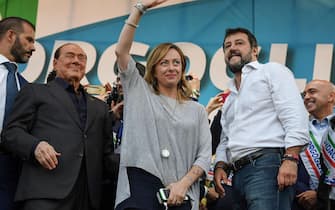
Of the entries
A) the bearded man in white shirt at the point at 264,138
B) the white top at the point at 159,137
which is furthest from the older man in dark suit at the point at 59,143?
the bearded man in white shirt at the point at 264,138

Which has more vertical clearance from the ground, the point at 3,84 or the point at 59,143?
the point at 3,84

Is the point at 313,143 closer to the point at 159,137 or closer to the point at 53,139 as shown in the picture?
the point at 159,137

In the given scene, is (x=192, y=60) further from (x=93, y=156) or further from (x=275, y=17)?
(x=93, y=156)

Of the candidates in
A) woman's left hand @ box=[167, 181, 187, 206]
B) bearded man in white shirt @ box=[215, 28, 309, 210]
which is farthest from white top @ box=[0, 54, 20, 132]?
bearded man in white shirt @ box=[215, 28, 309, 210]

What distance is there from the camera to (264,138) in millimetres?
2912

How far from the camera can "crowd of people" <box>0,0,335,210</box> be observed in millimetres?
2795

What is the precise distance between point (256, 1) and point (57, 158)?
3584mm

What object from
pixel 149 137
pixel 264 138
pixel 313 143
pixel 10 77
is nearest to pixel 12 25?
pixel 10 77

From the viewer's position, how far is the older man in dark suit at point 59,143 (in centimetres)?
285

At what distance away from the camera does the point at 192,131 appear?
9.53ft

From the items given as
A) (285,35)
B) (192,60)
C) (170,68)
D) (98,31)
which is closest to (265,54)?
(285,35)

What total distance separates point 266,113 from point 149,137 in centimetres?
63

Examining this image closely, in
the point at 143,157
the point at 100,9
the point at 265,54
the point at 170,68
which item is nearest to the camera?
the point at 143,157

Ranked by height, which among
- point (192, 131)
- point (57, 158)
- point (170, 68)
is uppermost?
point (170, 68)
